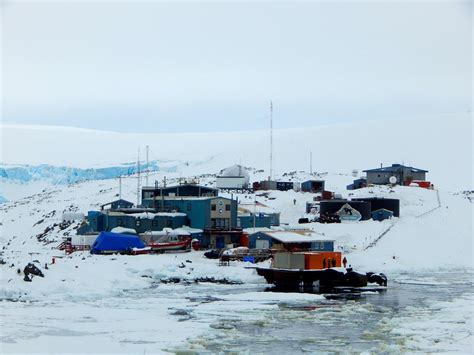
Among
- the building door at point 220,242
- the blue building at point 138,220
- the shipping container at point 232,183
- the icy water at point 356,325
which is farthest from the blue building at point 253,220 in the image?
the icy water at point 356,325

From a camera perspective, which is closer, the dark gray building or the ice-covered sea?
the ice-covered sea

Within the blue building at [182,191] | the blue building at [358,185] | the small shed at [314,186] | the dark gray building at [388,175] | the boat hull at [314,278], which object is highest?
the dark gray building at [388,175]

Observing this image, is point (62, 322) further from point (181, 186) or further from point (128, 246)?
point (181, 186)

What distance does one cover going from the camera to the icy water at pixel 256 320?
23016mm

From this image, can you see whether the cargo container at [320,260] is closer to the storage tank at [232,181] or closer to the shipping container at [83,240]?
the shipping container at [83,240]

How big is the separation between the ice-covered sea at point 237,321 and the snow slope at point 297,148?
63114mm

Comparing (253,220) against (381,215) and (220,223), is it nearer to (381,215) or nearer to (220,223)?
(220,223)

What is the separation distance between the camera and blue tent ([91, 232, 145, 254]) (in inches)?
1766

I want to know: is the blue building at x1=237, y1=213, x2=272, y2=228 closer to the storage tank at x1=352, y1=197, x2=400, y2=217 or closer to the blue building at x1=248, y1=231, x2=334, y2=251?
the blue building at x1=248, y1=231, x2=334, y2=251

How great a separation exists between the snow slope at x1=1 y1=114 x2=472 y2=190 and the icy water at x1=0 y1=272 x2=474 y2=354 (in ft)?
207

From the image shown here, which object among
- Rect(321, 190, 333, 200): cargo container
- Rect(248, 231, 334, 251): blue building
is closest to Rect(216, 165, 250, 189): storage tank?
Rect(321, 190, 333, 200): cargo container

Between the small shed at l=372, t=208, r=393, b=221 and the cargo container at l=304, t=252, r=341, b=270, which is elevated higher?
the small shed at l=372, t=208, r=393, b=221

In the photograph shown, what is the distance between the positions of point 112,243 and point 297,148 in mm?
81800

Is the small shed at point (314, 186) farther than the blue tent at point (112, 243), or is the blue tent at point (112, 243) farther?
the small shed at point (314, 186)
